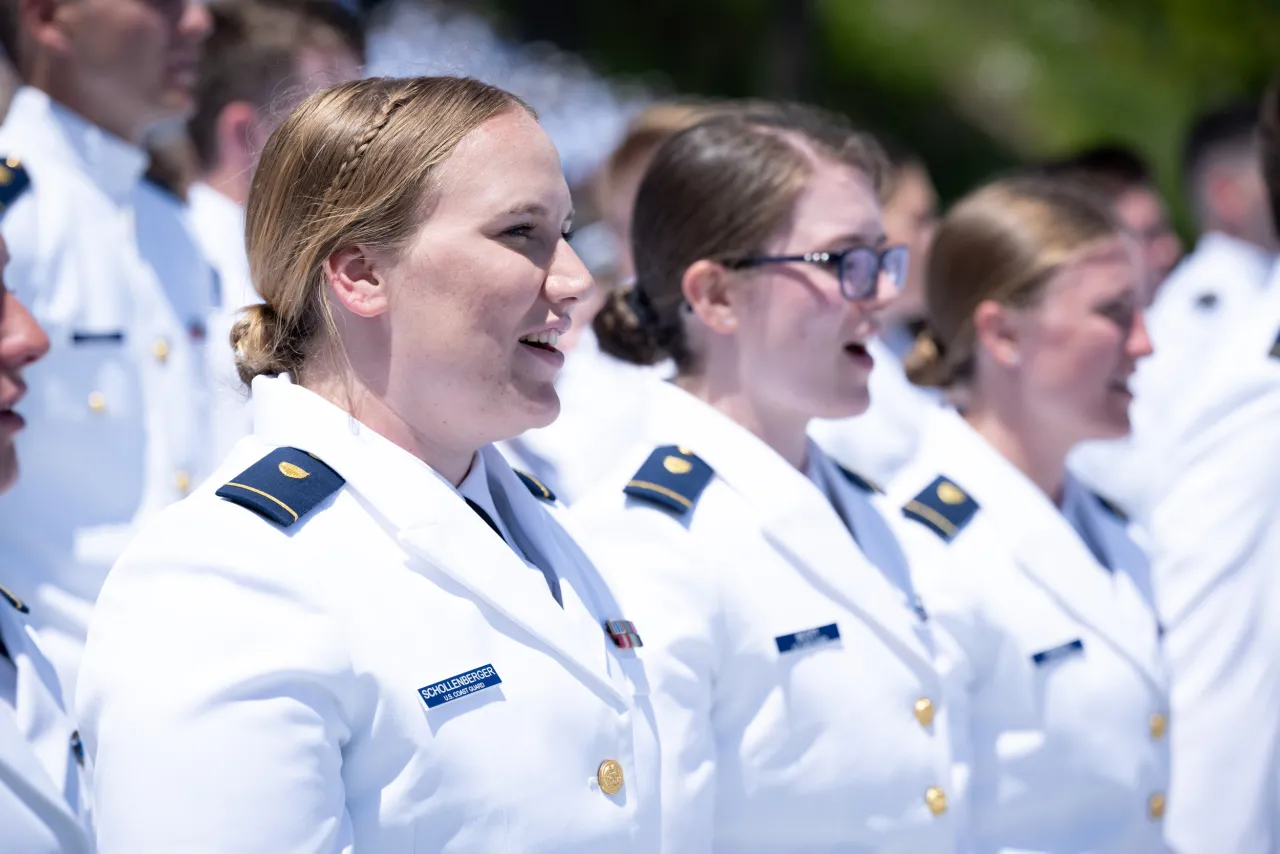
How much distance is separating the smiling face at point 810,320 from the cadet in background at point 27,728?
1298 millimetres

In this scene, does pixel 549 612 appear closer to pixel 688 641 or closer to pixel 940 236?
pixel 688 641

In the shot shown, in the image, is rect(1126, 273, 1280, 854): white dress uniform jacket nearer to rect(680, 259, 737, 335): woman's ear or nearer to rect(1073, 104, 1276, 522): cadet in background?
rect(1073, 104, 1276, 522): cadet in background

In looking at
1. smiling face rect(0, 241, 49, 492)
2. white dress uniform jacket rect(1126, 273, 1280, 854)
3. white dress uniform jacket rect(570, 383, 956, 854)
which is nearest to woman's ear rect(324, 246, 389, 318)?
white dress uniform jacket rect(570, 383, 956, 854)

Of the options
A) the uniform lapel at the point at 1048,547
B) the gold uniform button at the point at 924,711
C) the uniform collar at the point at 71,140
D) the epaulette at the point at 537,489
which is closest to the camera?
the epaulette at the point at 537,489

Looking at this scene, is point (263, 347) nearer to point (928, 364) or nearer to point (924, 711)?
point (924, 711)

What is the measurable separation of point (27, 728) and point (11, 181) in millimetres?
1466

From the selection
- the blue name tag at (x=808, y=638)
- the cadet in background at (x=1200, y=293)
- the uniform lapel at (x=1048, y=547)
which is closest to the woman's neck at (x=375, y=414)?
the blue name tag at (x=808, y=638)

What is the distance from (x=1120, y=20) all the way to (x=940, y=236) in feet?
43.1

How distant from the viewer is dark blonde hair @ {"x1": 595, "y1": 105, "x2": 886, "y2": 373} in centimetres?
314

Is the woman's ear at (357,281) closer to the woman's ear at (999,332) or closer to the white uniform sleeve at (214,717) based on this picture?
the white uniform sleeve at (214,717)

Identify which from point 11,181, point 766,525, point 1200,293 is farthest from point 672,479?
point 1200,293

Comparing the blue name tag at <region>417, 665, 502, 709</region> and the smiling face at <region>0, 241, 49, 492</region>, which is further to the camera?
the smiling face at <region>0, 241, 49, 492</region>

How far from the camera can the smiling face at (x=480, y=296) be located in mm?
2176

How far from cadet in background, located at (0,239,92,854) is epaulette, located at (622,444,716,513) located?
1041mm
